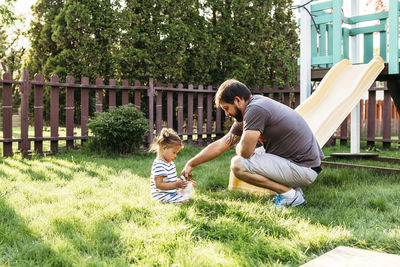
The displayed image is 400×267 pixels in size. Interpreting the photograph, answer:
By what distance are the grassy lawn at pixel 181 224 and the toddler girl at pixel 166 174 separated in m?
0.15

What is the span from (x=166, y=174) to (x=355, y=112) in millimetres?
3888

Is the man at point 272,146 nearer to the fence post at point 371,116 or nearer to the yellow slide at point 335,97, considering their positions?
the yellow slide at point 335,97

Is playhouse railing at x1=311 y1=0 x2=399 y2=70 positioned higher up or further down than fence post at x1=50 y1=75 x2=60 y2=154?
→ higher up

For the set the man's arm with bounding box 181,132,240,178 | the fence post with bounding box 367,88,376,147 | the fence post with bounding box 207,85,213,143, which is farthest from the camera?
the fence post with bounding box 207,85,213,143

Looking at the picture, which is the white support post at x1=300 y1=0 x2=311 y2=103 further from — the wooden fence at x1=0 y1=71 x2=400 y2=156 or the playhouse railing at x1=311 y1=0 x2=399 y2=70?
the wooden fence at x1=0 y1=71 x2=400 y2=156

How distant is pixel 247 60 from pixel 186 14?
2033mm

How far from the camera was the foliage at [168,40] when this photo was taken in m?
8.35

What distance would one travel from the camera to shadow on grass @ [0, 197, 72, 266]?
6.42 feet

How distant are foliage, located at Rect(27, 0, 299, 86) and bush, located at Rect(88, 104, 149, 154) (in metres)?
2.06

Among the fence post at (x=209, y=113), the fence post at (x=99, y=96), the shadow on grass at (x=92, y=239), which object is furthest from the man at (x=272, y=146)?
the fence post at (x=209, y=113)

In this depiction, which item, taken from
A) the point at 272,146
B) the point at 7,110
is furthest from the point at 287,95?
the point at 7,110

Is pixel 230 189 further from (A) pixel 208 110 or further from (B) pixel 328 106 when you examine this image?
(A) pixel 208 110

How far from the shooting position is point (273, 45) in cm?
1045

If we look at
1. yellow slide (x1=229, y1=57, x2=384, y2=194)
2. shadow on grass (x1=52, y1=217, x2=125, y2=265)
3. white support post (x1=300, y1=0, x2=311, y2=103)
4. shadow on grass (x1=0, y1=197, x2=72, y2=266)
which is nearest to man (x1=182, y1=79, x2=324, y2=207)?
yellow slide (x1=229, y1=57, x2=384, y2=194)
